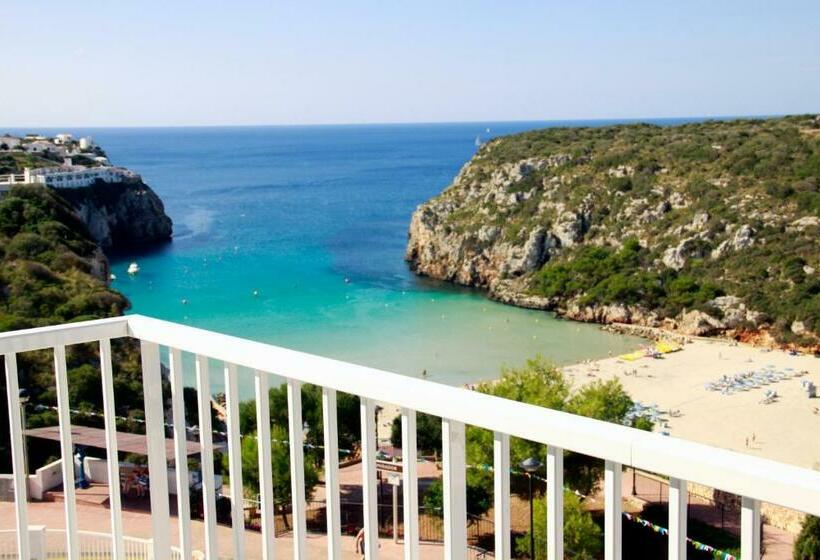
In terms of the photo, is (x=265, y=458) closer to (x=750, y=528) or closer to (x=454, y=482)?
(x=454, y=482)

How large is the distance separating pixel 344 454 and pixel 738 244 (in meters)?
27.8

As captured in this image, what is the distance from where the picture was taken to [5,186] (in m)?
38.4

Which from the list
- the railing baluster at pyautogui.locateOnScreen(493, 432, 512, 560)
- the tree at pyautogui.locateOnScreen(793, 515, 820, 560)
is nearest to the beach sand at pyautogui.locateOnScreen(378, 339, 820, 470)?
the tree at pyautogui.locateOnScreen(793, 515, 820, 560)

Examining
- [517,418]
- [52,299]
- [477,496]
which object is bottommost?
[477,496]

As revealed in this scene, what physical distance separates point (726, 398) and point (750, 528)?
25841 mm

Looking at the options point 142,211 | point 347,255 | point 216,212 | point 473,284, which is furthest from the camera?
point 216,212

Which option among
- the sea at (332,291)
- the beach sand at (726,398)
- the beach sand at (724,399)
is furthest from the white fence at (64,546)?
the sea at (332,291)

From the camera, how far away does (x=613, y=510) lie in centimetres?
138

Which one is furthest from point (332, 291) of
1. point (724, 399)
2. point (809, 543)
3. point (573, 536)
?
point (573, 536)

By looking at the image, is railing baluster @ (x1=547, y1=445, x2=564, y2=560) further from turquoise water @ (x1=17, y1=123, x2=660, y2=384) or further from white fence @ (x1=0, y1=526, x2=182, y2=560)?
turquoise water @ (x1=17, y1=123, x2=660, y2=384)

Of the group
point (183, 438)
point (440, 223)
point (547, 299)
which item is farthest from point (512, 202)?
point (183, 438)

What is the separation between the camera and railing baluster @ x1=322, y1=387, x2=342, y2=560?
1784 mm

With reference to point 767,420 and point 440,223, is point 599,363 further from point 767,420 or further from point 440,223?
point 440,223

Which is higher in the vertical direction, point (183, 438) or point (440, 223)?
point (183, 438)
